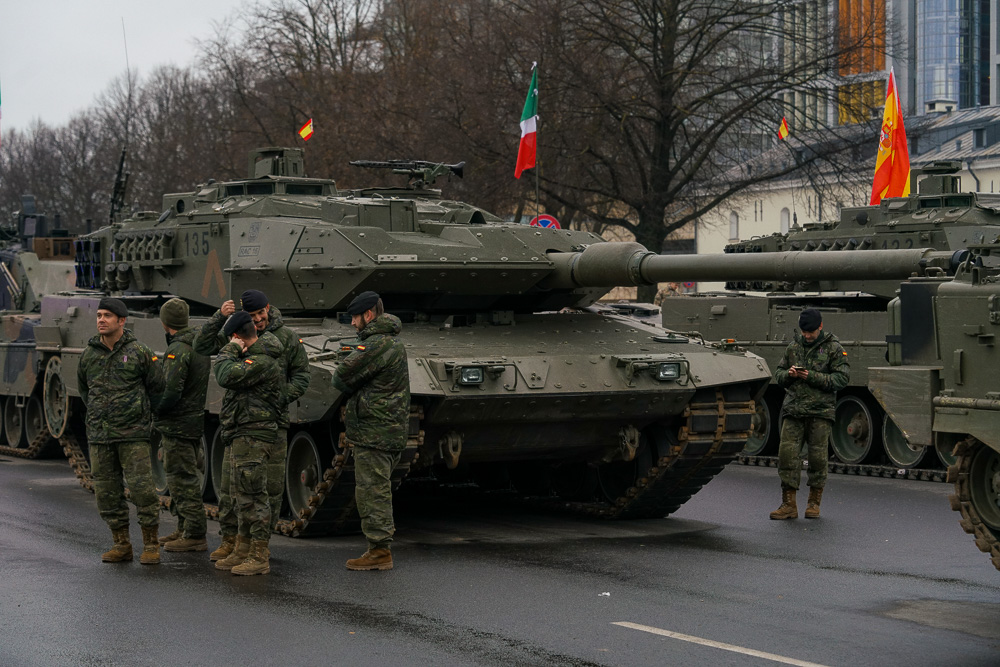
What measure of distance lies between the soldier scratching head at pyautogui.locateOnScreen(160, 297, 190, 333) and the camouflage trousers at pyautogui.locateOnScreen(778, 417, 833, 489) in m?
5.20

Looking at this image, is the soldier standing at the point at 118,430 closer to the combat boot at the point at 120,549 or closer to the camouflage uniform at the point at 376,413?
the combat boot at the point at 120,549

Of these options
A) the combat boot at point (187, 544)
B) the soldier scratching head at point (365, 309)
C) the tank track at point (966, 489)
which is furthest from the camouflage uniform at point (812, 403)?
the combat boot at point (187, 544)

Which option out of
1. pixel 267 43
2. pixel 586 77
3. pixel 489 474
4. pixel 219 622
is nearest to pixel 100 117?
pixel 267 43

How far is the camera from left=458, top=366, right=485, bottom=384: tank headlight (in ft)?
34.0

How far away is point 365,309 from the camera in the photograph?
965 centimetres

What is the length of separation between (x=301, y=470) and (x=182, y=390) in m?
1.51

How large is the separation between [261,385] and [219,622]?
1907mm

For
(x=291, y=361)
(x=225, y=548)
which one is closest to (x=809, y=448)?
(x=291, y=361)

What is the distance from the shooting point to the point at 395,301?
39.8 ft

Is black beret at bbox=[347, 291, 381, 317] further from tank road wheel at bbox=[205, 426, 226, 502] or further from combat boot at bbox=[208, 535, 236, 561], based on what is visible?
tank road wheel at bbox=[205, 426, 226, 502]

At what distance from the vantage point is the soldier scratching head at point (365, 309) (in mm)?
9656

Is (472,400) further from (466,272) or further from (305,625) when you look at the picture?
(305,625)

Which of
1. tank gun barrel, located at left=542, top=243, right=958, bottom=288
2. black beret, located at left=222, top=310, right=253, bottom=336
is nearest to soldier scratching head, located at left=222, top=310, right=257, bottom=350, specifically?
black beret, located at left=222, top=310, right=253, bottom=336

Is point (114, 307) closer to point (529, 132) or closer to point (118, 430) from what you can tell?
point (118, 430)
